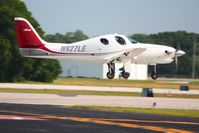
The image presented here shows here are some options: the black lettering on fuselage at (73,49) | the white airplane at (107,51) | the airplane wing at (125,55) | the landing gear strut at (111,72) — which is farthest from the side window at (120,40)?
the black lettering on fuselage at (73,49)

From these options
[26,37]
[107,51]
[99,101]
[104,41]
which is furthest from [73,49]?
[99,101]

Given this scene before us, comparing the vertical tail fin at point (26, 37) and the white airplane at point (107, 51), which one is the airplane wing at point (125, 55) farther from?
the vertical tail fin at point (26, 37)

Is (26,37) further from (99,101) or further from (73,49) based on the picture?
(99,101)

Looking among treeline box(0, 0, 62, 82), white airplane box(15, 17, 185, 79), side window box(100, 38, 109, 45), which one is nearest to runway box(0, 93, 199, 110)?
white airplane box(15, 17, 185, 79)

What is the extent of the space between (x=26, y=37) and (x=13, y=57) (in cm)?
3016

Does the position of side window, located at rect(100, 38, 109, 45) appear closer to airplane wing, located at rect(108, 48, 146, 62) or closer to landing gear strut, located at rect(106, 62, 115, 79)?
airplane wing, located at rect(108, 48, 146, 62)

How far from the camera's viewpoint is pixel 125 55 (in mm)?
42375

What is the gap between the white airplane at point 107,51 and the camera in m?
40.8

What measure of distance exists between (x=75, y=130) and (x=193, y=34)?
5997 inches

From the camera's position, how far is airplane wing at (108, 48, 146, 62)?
4159cm

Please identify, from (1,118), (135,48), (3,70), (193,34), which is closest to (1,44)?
(3,70)

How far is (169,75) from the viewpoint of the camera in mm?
147875

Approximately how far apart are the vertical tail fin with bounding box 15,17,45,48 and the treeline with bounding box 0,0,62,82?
2473cm

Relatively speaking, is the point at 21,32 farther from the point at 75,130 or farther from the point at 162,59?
the point at 75,130
